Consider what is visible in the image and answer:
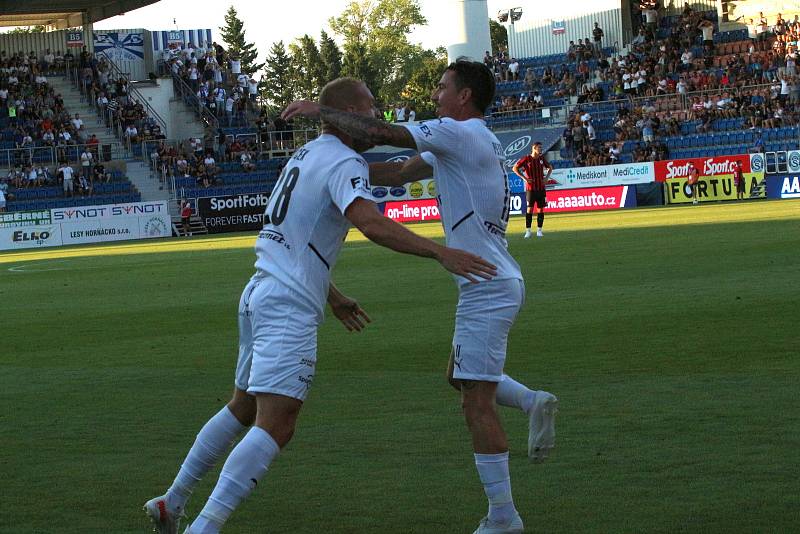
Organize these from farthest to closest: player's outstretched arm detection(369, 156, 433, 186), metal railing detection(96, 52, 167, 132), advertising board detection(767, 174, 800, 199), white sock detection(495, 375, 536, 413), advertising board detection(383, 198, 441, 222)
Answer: metal railing detection(96, 52, 167, 132), advertising board detection(383, 198, 441, 222), advertising board detection(767, 174, 800, 199), player's outstretched arm detection(369, 156, 433, 186), white sock detection(495, 375, 536, 413)

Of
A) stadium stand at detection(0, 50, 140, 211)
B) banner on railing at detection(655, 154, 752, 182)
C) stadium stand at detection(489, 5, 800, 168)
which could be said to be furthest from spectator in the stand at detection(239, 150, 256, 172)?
banner on railing at detection(655, 154, 752, 182)

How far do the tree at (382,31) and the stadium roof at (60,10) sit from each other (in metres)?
69.7

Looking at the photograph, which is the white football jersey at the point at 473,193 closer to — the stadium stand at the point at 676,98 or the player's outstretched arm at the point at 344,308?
the player's outstretched arm at the point at 344,308

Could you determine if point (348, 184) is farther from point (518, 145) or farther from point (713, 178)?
point (518, 145)

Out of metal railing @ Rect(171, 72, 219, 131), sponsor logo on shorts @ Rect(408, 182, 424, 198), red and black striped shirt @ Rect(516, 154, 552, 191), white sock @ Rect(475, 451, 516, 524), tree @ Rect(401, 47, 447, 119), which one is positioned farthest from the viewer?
tree @ Rect(401, 47, 447, 119)

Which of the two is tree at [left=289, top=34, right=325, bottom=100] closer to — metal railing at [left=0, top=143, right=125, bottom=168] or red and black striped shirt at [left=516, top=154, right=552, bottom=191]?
metal railing at [left=0, top=143, right=125, bottom=168]

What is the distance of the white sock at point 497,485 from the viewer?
559 cm

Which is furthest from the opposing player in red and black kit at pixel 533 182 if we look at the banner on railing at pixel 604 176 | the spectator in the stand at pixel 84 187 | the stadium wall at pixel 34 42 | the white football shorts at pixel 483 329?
the stadium wall at pixel 34 42

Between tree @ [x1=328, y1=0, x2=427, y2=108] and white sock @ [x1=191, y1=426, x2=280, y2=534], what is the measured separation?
5133 inches

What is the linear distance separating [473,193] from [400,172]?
62cm

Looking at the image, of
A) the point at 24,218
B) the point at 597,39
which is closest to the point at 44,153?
the point at 24,218

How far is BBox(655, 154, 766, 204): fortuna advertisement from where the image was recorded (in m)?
45.8

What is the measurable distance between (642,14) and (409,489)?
58.9 metres

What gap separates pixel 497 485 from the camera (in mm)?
5695
